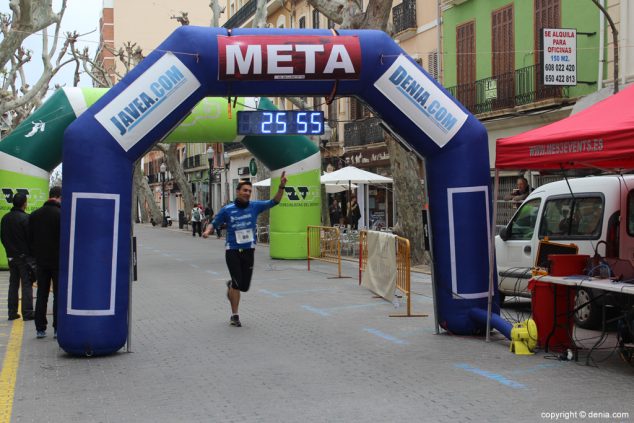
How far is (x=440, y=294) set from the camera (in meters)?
9.77

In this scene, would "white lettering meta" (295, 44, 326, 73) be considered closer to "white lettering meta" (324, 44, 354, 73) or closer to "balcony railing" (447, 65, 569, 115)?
"white lettering meta" (324, 44, 354, 73)

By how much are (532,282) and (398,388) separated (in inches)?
88.9

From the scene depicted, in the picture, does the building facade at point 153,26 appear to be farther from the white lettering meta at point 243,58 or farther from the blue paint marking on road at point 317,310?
the white lettering meta at point 243,58

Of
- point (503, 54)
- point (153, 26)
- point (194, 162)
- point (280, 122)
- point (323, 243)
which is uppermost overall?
point (153, 26)

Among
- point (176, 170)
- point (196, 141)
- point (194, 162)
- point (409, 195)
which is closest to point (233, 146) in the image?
point (176, 170)

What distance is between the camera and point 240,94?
9555mm

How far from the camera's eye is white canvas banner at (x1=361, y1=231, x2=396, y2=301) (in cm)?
1258

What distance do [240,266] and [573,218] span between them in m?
4.43

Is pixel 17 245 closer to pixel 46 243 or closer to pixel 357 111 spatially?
pixel 46 243

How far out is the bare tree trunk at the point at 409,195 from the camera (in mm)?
19750

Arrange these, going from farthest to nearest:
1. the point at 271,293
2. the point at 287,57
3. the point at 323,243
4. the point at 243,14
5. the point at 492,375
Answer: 1. the point at 243,14
2. the point at 323,243
3. the point at 271,293
4. the point at 287,57
5. the point at 492,375

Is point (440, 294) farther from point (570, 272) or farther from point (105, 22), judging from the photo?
point (105, 22)

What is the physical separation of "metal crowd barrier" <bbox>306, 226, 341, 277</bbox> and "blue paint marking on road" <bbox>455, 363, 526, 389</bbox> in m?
9.70

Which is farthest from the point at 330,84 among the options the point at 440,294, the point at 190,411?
the point at 190,411
